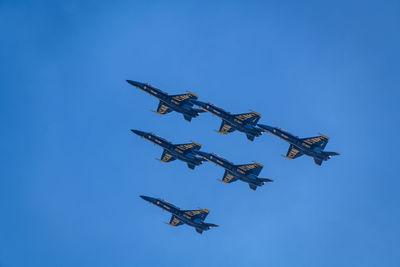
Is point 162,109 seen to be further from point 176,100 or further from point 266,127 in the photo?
point 266,127

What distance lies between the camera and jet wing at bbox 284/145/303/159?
108000mm

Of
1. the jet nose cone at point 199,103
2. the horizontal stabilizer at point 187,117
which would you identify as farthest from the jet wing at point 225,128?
the horizontal stabilizer at point 187,117

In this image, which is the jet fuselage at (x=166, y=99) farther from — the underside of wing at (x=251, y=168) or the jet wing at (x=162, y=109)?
the underside of wing at (x=251, y=168)

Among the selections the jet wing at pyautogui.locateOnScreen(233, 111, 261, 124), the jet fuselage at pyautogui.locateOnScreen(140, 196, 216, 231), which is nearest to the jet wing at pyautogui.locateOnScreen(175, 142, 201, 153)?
the jet wing at pyautogui.locateOnScreen(233, 111, 261, 124)

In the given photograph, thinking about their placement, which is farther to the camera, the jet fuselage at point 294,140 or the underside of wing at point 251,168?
the underside of wing at point 251,168

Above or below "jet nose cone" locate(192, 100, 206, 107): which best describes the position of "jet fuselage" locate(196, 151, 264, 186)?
below

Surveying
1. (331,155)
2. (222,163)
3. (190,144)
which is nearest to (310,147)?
(331,155)

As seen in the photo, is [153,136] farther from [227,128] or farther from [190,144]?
[227,128]

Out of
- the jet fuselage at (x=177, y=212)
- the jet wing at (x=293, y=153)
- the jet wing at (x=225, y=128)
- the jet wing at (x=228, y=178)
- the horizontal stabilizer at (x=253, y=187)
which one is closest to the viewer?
the jet wing at (x=293, y=153)

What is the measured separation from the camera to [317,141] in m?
105

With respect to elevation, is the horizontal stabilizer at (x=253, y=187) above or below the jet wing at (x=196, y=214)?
above

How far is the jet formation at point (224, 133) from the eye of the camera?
346ft

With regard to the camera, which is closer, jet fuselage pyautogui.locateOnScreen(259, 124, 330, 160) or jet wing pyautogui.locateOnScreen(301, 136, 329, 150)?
jet wing pyautogui.locateOnScreen(301, 136, 329, 150)

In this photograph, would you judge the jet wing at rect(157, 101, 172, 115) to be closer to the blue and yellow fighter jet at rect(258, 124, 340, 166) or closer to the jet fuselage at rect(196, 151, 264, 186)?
the jet fuselage at rect(196, 151, 264, 186)
